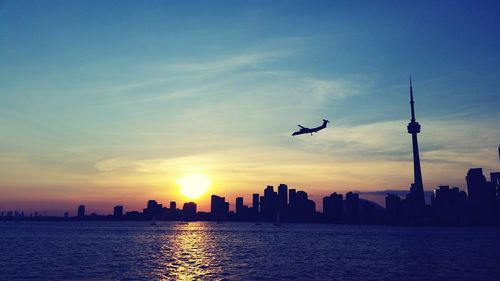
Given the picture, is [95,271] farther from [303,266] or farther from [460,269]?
[460,269]

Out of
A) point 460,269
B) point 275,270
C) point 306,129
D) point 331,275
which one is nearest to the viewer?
point 331,275

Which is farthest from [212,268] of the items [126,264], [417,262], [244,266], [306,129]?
[306,129]

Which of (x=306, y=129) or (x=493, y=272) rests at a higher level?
(x=306, y=129)

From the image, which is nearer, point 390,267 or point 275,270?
point 275,270

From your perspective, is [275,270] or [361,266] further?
[361,266]

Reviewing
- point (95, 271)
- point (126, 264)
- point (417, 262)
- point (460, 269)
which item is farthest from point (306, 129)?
point (95, 271)

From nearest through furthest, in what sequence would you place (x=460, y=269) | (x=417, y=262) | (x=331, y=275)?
(x=331, y=275) → (x=460, y=269) → (x=417, y=262)

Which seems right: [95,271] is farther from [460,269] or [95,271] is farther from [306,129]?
[306,129]

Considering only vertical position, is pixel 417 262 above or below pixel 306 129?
below

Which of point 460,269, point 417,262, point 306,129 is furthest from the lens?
point 306,129
